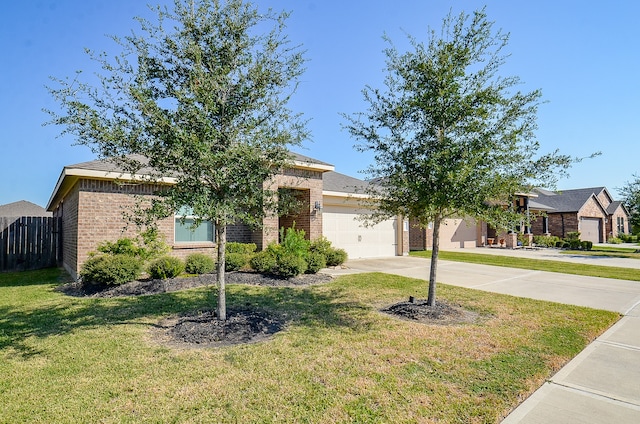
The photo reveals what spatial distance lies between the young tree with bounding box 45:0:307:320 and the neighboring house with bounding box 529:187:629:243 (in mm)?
29383

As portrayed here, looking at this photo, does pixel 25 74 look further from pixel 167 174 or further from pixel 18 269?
pixel 18 269

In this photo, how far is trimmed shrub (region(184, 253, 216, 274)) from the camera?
9.96 meters

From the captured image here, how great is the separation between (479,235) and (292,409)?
25760 millimetres

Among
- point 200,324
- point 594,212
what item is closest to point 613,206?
point 594,212

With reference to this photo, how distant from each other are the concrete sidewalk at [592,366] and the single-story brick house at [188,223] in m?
4.36

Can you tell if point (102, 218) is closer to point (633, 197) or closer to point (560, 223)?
point (633, 197)

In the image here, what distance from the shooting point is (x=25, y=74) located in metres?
8.84

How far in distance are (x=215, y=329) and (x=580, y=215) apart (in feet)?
122

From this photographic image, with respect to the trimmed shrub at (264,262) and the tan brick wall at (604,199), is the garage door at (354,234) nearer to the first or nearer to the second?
the trimmed shrub at (264,262)

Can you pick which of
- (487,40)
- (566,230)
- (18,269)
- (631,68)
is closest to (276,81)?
(487,40)

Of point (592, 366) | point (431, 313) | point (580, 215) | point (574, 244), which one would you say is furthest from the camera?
point (580, 215)

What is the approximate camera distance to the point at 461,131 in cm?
614

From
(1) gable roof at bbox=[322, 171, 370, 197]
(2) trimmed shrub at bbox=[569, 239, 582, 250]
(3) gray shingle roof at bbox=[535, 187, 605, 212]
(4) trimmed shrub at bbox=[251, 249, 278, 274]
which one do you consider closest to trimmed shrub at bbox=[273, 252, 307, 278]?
(4) trimmed shrub at bbox=[251, 249, 278, 274]

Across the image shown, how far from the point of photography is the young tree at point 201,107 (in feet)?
15.6
